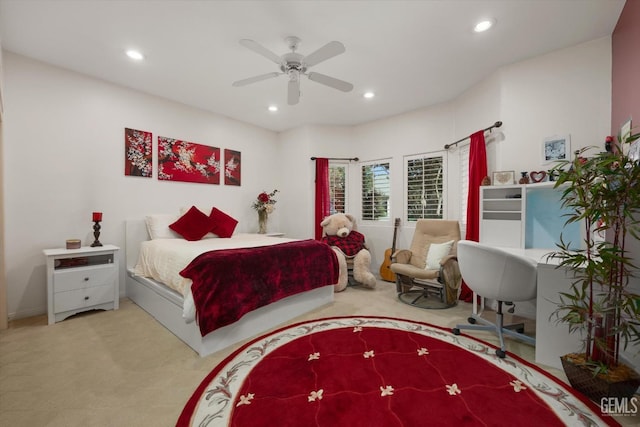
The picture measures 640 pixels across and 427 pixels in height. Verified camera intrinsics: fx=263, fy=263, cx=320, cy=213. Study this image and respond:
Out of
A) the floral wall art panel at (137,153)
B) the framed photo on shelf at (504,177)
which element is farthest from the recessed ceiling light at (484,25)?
the floral wall art panel at (137,153)

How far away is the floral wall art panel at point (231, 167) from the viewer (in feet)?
14.8

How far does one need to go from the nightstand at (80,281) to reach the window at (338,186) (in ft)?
11.1

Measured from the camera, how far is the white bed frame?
218cm

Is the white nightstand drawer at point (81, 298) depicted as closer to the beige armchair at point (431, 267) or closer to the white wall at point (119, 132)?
the white wall at point (119, 132)

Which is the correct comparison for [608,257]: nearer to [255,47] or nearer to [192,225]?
[255,47]

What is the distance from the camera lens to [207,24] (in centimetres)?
229

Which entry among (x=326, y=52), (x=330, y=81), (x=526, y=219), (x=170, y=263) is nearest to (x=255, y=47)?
(x=326, y=52)

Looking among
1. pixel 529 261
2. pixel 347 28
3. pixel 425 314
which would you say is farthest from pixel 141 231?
pixel 529 261

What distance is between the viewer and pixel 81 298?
2.77 m

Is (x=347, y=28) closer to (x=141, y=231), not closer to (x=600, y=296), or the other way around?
(x=600, y=296)

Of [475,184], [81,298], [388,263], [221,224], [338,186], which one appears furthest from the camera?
[338,186]

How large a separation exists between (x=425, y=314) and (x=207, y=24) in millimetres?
3561

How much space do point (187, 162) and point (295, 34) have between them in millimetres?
2563

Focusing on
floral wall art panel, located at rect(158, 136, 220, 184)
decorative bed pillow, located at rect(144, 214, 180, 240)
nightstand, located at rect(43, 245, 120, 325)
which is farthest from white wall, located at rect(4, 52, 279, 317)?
nightstand, located at rect(43, 245, 120, 325)
